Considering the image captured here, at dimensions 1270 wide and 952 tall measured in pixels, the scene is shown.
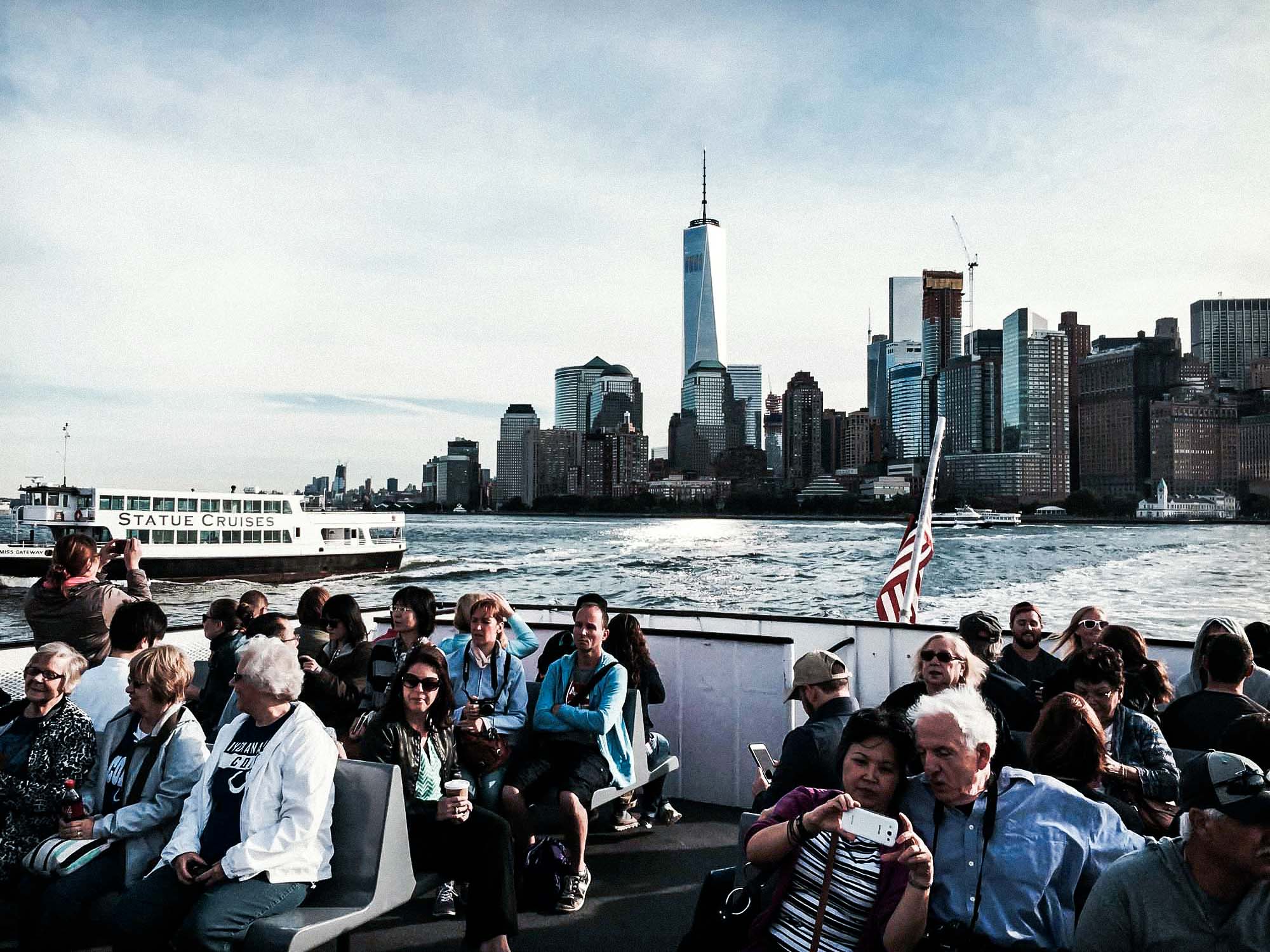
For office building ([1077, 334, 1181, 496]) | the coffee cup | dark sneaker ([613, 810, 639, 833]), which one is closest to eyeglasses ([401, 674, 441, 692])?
the coffee cup

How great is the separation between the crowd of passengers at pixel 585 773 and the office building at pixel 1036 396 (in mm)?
147159

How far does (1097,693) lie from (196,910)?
3.35 meters

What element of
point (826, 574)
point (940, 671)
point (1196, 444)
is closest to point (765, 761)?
point (940, 671)

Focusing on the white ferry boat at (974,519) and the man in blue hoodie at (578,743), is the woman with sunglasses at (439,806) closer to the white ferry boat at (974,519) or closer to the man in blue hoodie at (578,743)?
the man in blue hoodie at (578,743)

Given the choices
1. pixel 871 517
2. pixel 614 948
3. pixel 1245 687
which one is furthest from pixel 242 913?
pixel 871 517

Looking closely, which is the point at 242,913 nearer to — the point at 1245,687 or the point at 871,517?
the point at 1245,687

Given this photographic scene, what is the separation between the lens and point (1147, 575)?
2319 inches

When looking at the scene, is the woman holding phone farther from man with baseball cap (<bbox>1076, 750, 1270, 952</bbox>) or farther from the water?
the water

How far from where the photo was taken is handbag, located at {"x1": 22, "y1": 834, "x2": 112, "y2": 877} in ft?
11.7

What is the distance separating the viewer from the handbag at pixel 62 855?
140 inches

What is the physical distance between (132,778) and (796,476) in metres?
161

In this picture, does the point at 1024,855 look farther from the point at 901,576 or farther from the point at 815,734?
the point at 901,576

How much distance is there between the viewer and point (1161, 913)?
2.12 m

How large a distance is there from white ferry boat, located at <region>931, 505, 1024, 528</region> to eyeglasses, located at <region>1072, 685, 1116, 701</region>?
10867 cm
